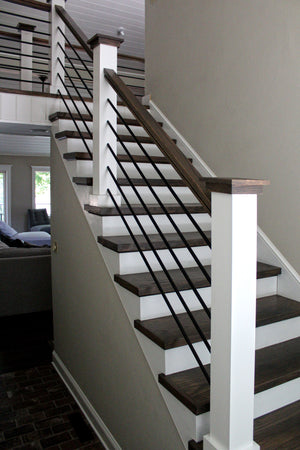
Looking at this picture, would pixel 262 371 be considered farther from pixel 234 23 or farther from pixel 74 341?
pixel 234 23

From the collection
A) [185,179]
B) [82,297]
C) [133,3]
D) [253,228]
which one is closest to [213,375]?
[253,228]

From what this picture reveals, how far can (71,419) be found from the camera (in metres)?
2.61

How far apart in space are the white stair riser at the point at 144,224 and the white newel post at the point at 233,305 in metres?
1.10

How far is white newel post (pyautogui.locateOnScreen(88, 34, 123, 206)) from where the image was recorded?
2340mm

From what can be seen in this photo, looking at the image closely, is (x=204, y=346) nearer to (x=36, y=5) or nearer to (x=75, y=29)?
(x=75, y=29)

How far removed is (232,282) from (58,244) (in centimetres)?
218

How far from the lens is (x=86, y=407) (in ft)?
8.73

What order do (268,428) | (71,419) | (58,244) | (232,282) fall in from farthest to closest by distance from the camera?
(58,244) < (71,419) < (268,428) < (232,282)

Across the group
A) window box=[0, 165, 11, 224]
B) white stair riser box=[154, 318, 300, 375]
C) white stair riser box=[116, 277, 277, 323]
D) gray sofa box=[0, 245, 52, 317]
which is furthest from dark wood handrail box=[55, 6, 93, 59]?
window box=[0, 165, 11, 224]

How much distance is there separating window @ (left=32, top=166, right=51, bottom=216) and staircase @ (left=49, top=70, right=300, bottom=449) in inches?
302

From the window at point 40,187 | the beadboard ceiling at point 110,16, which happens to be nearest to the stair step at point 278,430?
the beadboard ceiling at point 110,16

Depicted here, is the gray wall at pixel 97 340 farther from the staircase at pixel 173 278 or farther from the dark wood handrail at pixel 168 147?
the dark wood handrail at pixel 168 147

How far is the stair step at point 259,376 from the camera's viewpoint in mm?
1545

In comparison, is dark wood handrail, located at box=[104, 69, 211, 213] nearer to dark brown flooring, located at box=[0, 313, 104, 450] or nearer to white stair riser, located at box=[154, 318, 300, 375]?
white stair riser, located at box=[154, 318, 300, 375]
